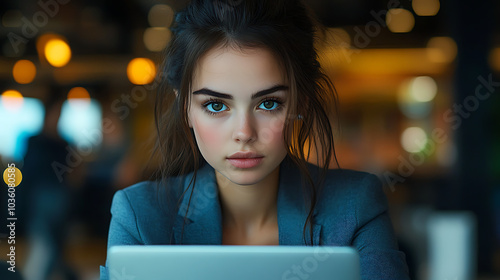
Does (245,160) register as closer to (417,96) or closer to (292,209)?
(292,209)

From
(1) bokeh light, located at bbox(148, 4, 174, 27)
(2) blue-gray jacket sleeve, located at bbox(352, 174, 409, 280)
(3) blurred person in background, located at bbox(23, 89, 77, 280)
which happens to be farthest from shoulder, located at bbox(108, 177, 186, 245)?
(1) bokeh light, located at bbox(148, 4, 174, 27)

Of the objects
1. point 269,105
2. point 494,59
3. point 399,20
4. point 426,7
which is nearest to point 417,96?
point 399,20

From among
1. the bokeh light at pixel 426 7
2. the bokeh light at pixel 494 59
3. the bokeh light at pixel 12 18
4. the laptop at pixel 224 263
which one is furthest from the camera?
the bokeh light at pixel 12 18

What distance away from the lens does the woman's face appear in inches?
52.9

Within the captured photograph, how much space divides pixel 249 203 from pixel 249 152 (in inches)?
12.4

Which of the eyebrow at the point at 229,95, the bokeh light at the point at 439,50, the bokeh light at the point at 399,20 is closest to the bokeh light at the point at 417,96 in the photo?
the bokeh light at the point at 439,50

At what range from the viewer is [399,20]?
5234 millimetres

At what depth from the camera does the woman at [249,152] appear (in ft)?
4.50

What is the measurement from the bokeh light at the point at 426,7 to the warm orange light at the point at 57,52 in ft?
12.2

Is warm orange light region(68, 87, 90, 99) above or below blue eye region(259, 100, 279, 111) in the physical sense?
below

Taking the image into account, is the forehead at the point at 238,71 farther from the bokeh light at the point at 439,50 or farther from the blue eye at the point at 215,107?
the bokeh light at the point at 439,50

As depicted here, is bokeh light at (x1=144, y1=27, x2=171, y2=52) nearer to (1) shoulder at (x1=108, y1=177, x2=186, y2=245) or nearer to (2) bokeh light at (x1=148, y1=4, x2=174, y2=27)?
(2) bokeh light at (x1=148, y1=4, x2=174, y2=27)

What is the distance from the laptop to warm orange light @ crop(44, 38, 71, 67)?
16.5 feet

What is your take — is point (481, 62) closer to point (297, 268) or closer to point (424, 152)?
point (424, 152)
